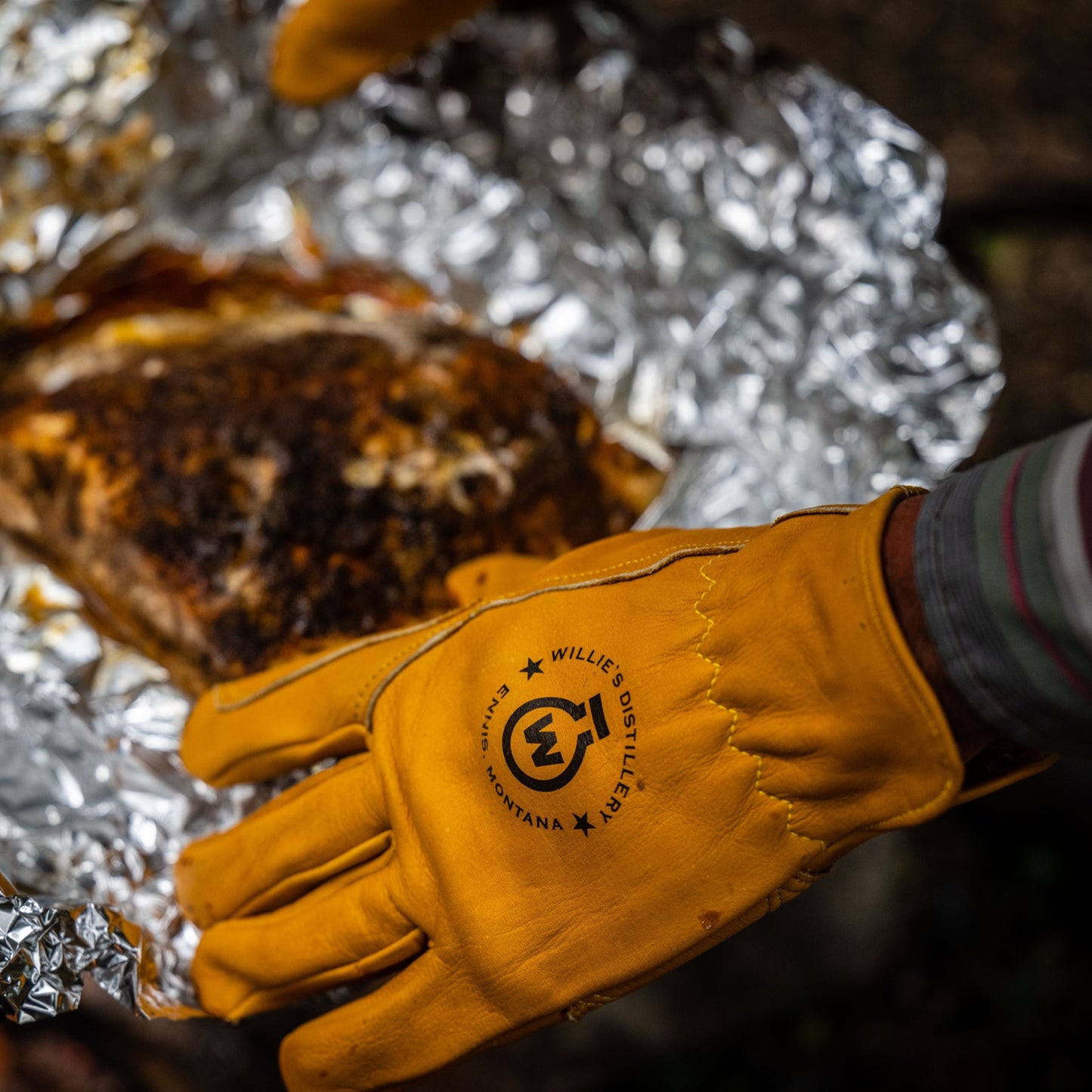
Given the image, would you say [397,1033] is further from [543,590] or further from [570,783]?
[543,590]

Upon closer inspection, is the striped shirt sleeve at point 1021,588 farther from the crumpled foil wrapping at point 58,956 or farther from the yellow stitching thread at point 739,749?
the crumpled foil wrapping at point 58,956

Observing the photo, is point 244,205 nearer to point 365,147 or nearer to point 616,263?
point 365,147

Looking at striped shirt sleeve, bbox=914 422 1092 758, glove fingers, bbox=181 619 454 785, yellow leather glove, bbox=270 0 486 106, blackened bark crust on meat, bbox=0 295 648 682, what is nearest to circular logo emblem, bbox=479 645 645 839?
glove fingers, bbox=181 619 454 785

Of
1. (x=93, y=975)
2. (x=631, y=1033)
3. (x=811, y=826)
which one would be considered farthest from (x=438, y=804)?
(x=631, y=1033)

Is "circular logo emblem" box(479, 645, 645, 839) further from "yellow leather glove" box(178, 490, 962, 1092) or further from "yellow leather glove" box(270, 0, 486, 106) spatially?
"yellow leather glove" box(270, 0, 486, 106)

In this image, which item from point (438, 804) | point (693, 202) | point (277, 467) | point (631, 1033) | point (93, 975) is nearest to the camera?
point (438, 804)

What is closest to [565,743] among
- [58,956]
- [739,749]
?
[739,749]

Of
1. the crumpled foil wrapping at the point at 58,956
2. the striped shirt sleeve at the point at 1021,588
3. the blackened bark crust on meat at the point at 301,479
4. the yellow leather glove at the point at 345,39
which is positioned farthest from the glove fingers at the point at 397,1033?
the yellow leather glove at the point at 345,39
